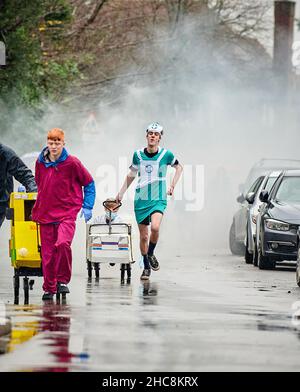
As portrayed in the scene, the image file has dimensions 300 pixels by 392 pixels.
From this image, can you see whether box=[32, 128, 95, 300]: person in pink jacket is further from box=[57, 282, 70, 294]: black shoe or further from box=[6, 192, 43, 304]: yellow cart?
box=[6, 192, 43, 304]: yellow cart

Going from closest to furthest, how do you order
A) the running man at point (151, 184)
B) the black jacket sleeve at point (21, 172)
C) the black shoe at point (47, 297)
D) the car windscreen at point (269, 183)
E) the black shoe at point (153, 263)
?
1. the black shoe at point (47, 297)
2. the black jacket sleeve at point (21, 172)
3. the running man at point (151, 184)
4. the black shoe at point (153, 263)
5. the car windscreen at point (269, 183)

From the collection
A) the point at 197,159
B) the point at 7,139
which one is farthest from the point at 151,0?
the point at 7,139

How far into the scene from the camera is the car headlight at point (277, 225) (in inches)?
888

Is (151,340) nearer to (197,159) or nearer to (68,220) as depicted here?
(68,220)

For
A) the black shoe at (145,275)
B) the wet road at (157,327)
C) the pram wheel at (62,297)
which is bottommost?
the wet road at (157,327)

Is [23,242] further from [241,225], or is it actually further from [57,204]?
[241,225]

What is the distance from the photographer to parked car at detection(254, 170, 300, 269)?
22453 mm

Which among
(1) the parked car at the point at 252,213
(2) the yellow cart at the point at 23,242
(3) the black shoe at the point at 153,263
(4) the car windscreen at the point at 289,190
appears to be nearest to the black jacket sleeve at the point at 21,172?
(2) the yellow cart at the point at 23,242

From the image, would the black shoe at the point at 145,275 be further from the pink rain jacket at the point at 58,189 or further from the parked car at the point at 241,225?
the parked car at the point at 241,225

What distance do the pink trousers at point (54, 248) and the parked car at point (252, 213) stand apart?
9.11 meters

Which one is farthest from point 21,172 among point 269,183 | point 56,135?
point 269,183

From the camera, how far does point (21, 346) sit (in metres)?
11.0

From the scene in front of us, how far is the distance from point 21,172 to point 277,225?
7.04m

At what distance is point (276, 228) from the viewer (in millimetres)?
22609
